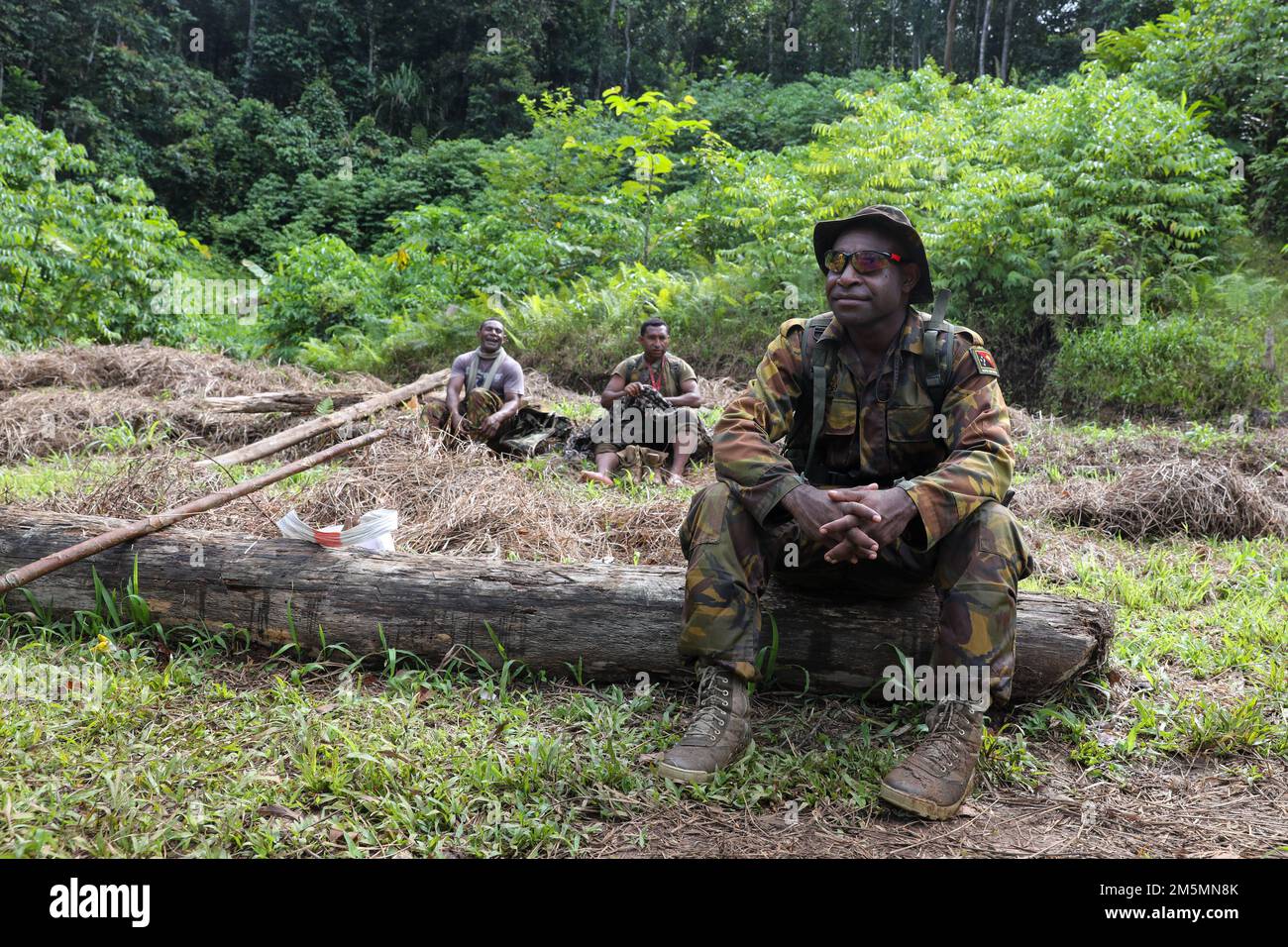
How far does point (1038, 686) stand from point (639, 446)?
4.58m

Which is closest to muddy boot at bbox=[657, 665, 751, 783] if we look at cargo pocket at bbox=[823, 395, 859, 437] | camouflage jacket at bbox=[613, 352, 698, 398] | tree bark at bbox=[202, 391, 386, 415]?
cargo pocket at bbox=[823, 395, 859, 437]

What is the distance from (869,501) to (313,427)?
5.89m

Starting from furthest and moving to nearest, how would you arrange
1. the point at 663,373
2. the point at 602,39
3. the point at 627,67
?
the point at 627,67, the point at 602,39, the point at 663,373

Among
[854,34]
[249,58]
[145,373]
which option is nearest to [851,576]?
[145,373]

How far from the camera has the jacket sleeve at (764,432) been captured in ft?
9.95

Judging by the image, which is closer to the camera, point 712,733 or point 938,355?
point 712,733

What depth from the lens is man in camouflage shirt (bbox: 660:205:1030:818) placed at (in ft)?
9.21

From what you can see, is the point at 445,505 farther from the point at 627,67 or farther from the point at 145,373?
the point at 627,67

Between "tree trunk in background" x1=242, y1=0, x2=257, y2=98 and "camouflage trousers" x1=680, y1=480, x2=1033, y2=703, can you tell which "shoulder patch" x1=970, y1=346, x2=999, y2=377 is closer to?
"camouflage trousers" x1=680, y1=480, x2=1033, y2=703

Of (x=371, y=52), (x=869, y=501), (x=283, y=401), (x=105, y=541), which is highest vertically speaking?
(x=371, y=52)

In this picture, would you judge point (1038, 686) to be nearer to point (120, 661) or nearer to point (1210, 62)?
point (120, 661)

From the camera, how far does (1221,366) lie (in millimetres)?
9078

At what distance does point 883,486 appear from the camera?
3340mm

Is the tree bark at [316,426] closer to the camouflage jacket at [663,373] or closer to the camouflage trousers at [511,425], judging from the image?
the camouflage trousers at [511,425]
